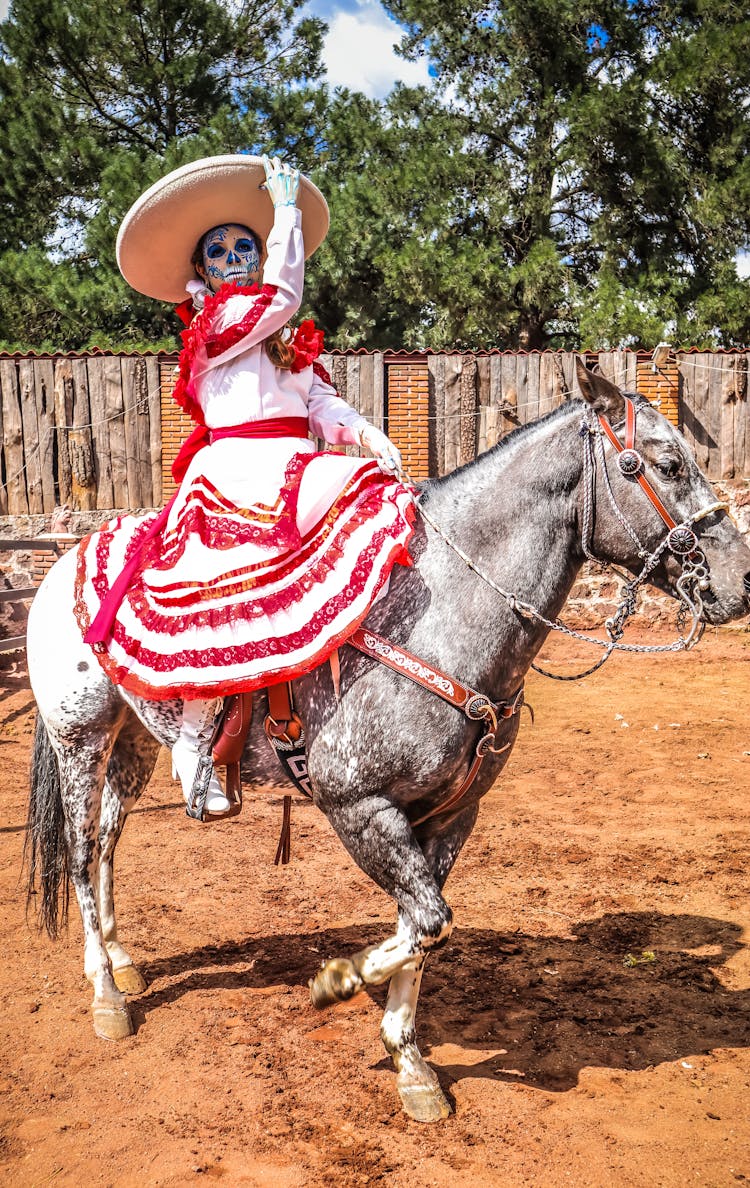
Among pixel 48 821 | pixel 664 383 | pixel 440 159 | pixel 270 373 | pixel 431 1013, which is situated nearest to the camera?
pixel 270 373

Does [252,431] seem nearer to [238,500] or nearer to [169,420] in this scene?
[238,500]

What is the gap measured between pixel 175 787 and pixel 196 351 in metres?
4.32

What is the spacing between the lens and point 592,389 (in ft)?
9.50

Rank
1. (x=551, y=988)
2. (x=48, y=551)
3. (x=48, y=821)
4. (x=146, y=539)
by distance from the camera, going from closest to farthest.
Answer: (x=146, y=539) < (x=551, y=988) < (x=48, y=821) < (x=48, y=551)

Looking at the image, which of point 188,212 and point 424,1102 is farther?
point 188,212

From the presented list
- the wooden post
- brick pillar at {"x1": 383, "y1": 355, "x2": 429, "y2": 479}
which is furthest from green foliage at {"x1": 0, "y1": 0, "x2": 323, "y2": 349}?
brick pillar at {"x1": 383, "y1": 355, "x2": 429, "y2": 479}

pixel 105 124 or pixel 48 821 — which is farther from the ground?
pixel 105 124

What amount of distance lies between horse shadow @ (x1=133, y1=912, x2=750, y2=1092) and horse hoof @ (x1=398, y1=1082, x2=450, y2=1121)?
0.17 metres

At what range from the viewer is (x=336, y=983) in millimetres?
2859

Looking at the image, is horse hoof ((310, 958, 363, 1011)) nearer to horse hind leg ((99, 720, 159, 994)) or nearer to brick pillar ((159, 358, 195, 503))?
horse hind leg ((99, 720, 159, 994))

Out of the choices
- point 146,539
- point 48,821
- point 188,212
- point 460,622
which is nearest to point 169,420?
point 48,821

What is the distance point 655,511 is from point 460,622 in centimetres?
69

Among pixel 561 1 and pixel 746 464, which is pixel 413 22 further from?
pixel 746 464

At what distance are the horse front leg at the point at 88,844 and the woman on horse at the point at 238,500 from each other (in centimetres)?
67
